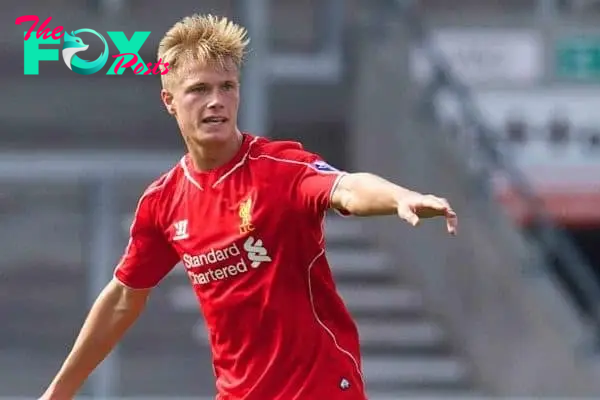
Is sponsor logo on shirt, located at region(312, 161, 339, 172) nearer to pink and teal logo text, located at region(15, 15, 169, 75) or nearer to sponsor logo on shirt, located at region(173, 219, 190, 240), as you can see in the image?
sponsor logo on shirt, located at region(173, 219, 190, 240)

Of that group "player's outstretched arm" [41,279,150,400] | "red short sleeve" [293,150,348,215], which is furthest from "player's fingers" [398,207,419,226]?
"player's outstretched arm" [41,279,150,400]

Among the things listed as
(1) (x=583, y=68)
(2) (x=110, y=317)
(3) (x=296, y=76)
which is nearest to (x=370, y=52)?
(3) (x=296, y=76)

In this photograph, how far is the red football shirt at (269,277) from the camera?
5215 millimetres

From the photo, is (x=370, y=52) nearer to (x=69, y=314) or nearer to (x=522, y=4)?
(x=522, y=4)

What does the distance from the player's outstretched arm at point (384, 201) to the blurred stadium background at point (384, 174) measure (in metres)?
5.69

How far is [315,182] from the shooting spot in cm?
511

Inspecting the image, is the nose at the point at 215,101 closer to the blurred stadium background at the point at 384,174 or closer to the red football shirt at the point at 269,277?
the red football shirt at the point at 269,277

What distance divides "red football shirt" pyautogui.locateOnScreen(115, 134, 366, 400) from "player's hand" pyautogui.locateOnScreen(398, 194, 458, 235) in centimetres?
57

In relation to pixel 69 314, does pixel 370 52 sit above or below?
above

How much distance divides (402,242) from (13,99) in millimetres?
3244

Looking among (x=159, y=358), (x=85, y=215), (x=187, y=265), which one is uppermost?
(x=187, y=265)

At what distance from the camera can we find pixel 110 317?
582cm

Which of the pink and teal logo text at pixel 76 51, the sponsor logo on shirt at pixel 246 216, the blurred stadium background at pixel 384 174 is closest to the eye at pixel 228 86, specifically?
the sponsor logo on shirt at pixel 246 216

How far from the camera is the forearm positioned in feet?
15.6
